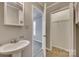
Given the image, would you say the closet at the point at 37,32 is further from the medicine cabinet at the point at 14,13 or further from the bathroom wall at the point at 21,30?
the medicine cabinet at the point at 14,13

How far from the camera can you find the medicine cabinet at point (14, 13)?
1.23m

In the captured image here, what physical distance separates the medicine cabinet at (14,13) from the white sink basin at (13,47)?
0.75ft

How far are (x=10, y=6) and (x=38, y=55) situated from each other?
2.23 feet

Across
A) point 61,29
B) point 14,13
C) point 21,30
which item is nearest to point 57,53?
point 61,29

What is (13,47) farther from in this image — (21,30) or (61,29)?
(61,29)

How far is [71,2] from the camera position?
130 centimetres

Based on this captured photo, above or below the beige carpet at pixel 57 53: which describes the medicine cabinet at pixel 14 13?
above

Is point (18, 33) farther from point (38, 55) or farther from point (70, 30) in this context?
point (70, 30)

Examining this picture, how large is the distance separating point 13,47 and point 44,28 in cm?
44

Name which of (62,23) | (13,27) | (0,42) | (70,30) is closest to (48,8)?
(62,23)

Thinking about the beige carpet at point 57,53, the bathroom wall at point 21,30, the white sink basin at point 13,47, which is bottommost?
the beige carpet at point 57,53

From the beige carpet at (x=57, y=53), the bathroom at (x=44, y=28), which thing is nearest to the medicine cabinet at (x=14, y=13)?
the bathroom at (x=44, y=28)

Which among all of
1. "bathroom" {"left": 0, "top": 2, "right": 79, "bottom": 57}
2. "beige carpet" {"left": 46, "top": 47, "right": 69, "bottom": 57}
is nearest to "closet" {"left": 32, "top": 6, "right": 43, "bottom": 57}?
"bathroom" {"left": 0, "top": 2, "right": 79, "bottom": 57}

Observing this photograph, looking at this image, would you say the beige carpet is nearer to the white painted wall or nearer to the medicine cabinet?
the white painted wall
